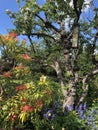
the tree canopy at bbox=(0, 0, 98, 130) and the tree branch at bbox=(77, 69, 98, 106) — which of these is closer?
the tree canopy at bbox=(0, 0, 98, 130)

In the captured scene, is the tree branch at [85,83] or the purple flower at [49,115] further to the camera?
the tree branch at [85,83]

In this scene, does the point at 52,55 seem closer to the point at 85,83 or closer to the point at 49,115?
the point at 85,83

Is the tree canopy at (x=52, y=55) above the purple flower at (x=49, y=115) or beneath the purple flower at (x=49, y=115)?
above

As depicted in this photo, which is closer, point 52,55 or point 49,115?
point 49,115

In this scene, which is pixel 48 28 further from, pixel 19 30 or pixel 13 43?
pixel 13 43

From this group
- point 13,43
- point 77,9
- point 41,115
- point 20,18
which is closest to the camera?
point 41,115

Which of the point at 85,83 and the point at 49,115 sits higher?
the point at 85,83

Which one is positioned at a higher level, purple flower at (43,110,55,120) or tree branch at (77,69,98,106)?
tree branch at (77,69,98,106)

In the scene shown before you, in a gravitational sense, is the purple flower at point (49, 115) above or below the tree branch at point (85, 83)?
below

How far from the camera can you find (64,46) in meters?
12.9

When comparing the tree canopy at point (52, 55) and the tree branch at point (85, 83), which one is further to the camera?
the tree branch at point (85, 83)

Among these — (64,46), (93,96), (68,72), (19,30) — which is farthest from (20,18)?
(93,96)

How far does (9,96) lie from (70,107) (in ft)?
6.76

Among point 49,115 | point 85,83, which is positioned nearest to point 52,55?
point 85,83
